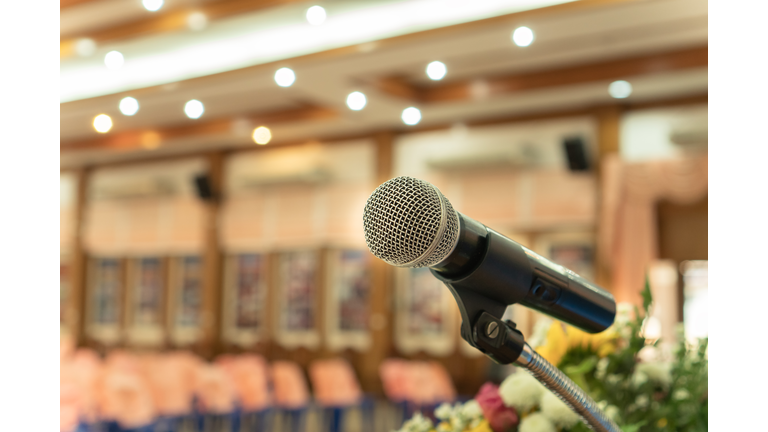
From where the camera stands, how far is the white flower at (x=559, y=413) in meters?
1.14

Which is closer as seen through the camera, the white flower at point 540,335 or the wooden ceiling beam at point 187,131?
the white flower at point 540,335

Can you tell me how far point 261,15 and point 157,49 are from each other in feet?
4.53

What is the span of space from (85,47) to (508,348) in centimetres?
545

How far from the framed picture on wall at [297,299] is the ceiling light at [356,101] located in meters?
2.40

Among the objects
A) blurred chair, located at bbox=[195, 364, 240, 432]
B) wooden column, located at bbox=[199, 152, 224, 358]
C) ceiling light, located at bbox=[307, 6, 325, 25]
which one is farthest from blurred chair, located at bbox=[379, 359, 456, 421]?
ceiling light, located at bbox=[307, 6, 325, 25]

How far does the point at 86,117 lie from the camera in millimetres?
7457

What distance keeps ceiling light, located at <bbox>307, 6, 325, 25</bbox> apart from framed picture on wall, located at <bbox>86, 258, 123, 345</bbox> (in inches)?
270

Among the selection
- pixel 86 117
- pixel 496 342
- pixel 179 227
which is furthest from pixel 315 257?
pixel 496 342

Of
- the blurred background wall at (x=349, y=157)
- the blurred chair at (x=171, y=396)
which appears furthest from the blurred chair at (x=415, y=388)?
the blurred chair at (x=171, y=396)

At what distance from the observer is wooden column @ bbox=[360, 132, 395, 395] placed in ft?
24.8

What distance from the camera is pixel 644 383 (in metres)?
1.37

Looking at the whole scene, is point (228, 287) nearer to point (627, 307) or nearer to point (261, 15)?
point (261, 15)

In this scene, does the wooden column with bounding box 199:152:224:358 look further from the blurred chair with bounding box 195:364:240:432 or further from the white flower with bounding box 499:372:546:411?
the white flower with bounding box 499:372:546:411

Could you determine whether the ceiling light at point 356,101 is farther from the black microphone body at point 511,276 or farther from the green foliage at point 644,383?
the black microphone body at point 511,276
